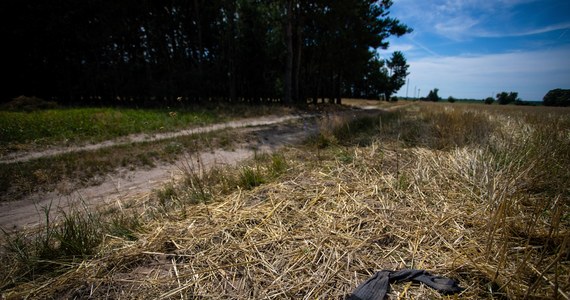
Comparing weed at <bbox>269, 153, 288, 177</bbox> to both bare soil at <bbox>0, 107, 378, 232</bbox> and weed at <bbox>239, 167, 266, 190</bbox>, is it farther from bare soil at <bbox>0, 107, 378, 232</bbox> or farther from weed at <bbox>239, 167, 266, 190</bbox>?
bare soil at <bbox>0, 107, 378, 232</bbox>

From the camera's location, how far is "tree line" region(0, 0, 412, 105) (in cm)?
1639

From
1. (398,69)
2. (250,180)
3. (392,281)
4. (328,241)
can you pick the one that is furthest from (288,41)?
(398,69)

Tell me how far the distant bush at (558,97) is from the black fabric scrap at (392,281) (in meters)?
9.87

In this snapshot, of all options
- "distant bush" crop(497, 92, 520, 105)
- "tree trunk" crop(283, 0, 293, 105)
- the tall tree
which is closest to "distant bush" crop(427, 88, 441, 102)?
Result: the tall tree

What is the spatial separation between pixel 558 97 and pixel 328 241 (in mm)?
10808

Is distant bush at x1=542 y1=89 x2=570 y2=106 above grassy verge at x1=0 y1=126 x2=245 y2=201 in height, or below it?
above

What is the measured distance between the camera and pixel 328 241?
1.87m

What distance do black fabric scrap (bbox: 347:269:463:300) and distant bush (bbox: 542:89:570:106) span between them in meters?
9.87

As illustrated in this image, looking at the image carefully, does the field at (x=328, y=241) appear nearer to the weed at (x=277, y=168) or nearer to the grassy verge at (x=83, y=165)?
the weed at (x=277, y=168)

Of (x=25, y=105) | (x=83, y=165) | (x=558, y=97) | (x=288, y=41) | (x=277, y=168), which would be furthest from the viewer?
(x=288, y=41)

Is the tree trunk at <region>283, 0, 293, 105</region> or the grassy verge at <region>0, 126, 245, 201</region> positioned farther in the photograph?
the tree trunk at <region>283, 0, 293, 105</region>

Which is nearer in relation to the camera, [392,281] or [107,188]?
[392,281]

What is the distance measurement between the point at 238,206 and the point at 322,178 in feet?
3.89

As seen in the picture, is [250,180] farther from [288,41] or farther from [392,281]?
[288,41]
